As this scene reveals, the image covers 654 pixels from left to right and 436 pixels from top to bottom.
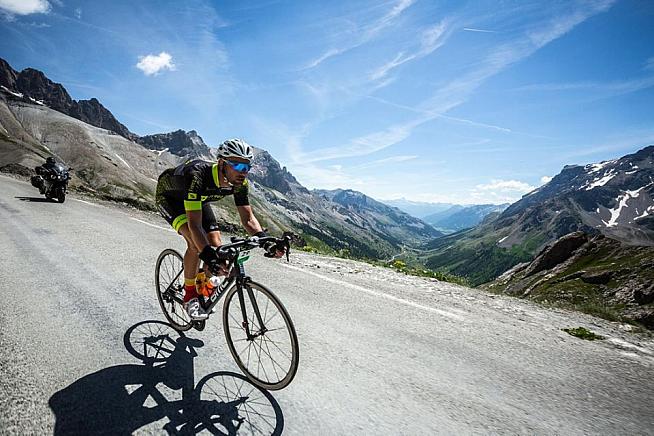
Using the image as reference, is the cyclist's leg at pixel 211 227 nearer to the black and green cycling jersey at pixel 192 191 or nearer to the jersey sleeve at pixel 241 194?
the black and green cycling jersey at pixel 192 191

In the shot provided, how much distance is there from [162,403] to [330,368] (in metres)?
2.05

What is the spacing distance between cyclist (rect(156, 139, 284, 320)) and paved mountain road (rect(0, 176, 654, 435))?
1.19 m

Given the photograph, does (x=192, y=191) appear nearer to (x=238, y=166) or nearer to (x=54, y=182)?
(x=238, y=166)

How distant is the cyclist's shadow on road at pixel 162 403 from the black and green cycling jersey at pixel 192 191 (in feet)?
7.01

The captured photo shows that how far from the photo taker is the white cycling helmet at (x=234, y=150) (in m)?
4.76

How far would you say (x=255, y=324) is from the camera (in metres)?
4.36

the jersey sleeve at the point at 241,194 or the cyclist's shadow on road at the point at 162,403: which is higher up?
the jersey sleeve at the point at 241,194

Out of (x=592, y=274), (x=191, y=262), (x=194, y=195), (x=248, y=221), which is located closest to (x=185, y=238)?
(x=191, y=262)

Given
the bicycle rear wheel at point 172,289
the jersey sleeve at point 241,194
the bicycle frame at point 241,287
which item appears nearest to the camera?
the bicycle frame at point 241,287

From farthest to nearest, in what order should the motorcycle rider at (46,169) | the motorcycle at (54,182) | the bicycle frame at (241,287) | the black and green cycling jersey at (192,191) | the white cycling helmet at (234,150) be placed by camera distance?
the motorcycle rider at (46,169) < the motorcycle at (54,182) < the white cycling helmet at (234,150) < the black and green cycling jersey at (192,191) < the bicycle frame at (241,287)

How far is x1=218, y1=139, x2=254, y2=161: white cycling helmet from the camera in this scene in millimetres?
4762

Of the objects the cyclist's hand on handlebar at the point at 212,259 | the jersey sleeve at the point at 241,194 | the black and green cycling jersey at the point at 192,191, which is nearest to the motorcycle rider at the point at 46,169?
the black and green cycling jersey at the point at 192,191

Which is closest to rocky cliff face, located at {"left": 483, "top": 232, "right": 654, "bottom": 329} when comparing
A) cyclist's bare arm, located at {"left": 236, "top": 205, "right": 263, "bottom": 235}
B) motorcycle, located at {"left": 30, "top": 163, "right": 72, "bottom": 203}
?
cyclist's bare arm, located at {"left": 236, "top": 205, "right": 263, "bottom": 235}

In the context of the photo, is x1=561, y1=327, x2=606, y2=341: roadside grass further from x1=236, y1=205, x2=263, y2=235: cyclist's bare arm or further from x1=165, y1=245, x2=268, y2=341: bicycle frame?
x1=236, y1=205, x2=263, y2=235: cyclist's bare arm
